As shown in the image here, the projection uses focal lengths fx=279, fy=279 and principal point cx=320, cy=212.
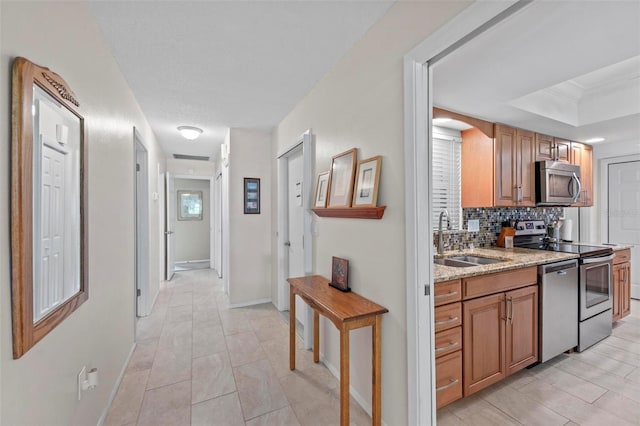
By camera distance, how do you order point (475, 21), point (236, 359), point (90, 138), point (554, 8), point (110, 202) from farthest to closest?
point (236, 359) → point (110, 202) → point (90, 138) → point (554, 8) → point (475, 21)

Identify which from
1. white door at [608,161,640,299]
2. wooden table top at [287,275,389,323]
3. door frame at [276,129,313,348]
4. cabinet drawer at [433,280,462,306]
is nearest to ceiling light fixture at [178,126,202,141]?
door frame at [276,129,313,348]

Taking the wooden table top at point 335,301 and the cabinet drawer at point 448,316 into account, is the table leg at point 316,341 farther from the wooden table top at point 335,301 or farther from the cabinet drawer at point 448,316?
the cabinet drawer at point 448,316

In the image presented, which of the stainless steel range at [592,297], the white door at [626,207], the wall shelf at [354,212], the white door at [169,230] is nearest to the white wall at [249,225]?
the wall shelf at [354,212]

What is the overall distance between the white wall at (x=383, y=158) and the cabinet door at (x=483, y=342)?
0.57 meters

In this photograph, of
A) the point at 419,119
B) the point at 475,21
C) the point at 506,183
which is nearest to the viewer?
the point at 475,21

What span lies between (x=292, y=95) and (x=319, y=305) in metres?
2.01

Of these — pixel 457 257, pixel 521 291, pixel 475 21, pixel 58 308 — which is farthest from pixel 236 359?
pixel 475 21

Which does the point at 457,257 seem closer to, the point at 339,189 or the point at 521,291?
the point at 521,291

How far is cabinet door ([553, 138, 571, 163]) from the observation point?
124 inches

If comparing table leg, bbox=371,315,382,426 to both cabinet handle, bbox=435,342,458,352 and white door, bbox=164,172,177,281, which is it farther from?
white door, bbox=164,172,177,281

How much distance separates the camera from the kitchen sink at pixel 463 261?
7.80 feet

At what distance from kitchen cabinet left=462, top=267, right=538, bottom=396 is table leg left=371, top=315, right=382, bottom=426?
627 mm

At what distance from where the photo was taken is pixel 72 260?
4.25 feet

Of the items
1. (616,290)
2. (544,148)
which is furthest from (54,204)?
(616,290)
